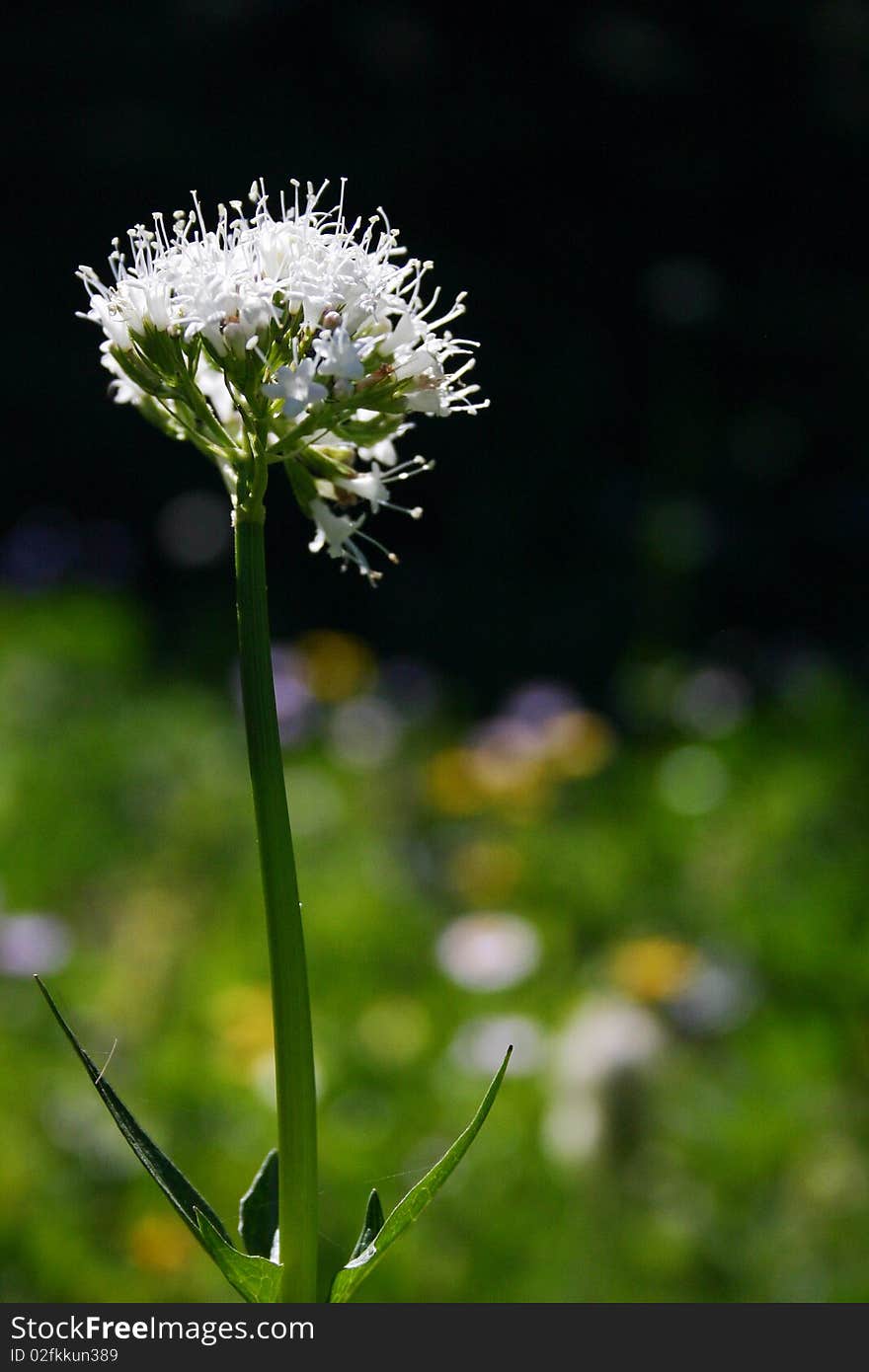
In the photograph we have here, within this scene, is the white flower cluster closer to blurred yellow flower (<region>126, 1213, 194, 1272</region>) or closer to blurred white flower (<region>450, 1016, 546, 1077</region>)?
blurred yellow flower (<region>126, 1213, 194, 1272</region>)

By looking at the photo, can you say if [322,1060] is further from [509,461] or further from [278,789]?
[509,461]

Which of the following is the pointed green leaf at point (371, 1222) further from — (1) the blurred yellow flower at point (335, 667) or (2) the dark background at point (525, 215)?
(2) the dark background at point (525, 215)

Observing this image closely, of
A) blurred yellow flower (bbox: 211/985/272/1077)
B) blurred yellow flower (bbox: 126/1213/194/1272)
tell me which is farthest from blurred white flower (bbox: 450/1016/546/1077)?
blurred yellow flower (bbox: 126/1213/194/1272)

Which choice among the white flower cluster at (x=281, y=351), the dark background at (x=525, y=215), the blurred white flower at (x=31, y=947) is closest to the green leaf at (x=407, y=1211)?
the white flower cluster at (x=281, y=351)

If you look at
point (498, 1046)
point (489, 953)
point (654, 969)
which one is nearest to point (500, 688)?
point (489, 953)

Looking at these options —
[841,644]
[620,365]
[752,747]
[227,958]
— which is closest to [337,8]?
[620,365]

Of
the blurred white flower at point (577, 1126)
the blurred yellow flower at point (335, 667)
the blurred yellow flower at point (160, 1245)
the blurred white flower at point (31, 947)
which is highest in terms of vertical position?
the blurred yellow flower at point (335, 667)

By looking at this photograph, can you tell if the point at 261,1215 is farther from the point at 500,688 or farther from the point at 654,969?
the point at 500,688
